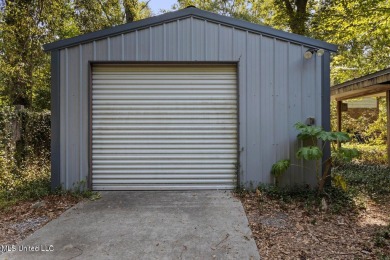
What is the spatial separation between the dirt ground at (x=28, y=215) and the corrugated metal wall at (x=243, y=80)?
0.55m

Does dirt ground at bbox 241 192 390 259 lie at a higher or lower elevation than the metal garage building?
lower

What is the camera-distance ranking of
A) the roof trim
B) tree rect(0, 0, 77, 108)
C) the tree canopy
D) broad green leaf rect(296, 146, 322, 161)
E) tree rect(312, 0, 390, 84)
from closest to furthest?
broad green leaf rect(296, 146, 322, 161)
the roof trim
tree rect(0, 0, 77, 108)
the tree canopy
tree rect(312, 0, 390, 84)

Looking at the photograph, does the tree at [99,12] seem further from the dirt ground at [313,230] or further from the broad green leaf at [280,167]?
the dirt ground at [313,230]

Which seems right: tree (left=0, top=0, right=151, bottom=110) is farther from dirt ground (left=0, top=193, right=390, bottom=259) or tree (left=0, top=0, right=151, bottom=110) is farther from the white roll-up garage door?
dirt ground (left=0, top=193, right=390, bottom=259)

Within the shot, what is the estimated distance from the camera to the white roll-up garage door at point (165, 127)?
224 inches

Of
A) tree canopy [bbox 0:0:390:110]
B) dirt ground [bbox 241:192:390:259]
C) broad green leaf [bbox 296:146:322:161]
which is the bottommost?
dirt ground [bbox 241:192:390:259]

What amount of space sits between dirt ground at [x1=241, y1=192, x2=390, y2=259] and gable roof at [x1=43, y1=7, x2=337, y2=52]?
9.27ft

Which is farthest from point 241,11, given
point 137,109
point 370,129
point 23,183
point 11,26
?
point 23,183

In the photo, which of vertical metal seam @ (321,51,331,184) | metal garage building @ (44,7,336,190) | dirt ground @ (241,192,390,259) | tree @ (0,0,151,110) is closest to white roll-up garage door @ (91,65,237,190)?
metal garage building @ (44,7,336,190)

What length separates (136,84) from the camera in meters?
5.71

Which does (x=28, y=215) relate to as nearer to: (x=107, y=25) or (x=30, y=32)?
(x=30, y=32)

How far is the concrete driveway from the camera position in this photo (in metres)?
3.13

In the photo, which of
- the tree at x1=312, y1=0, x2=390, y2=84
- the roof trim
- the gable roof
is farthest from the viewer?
the tree at x1=312, y1=0, x2=390, y2=84

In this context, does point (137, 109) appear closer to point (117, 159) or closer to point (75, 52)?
point (117, 159)
